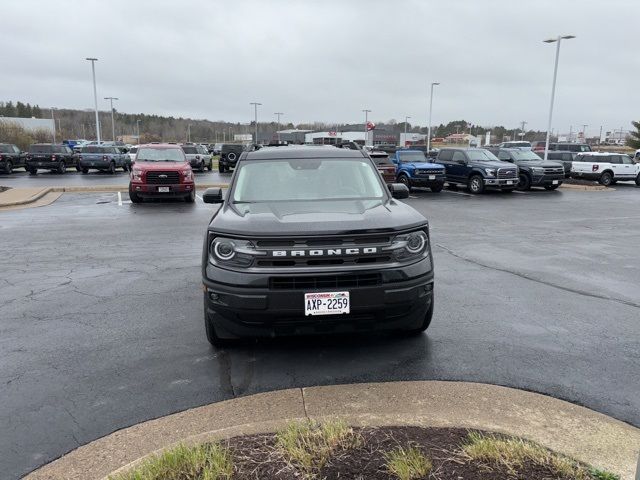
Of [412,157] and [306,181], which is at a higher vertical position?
[306,181]

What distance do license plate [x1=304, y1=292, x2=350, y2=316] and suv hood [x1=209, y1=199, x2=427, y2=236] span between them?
484 millimetres

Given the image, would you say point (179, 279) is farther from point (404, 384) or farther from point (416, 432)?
point (416, 432)

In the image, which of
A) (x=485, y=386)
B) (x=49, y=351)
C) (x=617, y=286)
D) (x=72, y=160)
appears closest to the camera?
(x=485, y=386)

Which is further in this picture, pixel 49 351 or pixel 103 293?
pixel 103 293

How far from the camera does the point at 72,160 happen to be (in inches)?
1303

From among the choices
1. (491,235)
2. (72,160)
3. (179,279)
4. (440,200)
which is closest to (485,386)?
(179,279)

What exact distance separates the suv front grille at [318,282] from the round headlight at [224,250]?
418mm

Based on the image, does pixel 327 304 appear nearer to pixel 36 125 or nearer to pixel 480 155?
pixel 480 155

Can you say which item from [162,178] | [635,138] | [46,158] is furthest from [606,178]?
[635,138]

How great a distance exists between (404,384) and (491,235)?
7.92 meters

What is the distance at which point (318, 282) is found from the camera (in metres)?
3.84

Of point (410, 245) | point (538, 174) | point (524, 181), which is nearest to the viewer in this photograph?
point (410, 245)

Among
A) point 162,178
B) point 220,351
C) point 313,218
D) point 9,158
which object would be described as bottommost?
point 220,351

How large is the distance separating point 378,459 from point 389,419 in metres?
0.52
